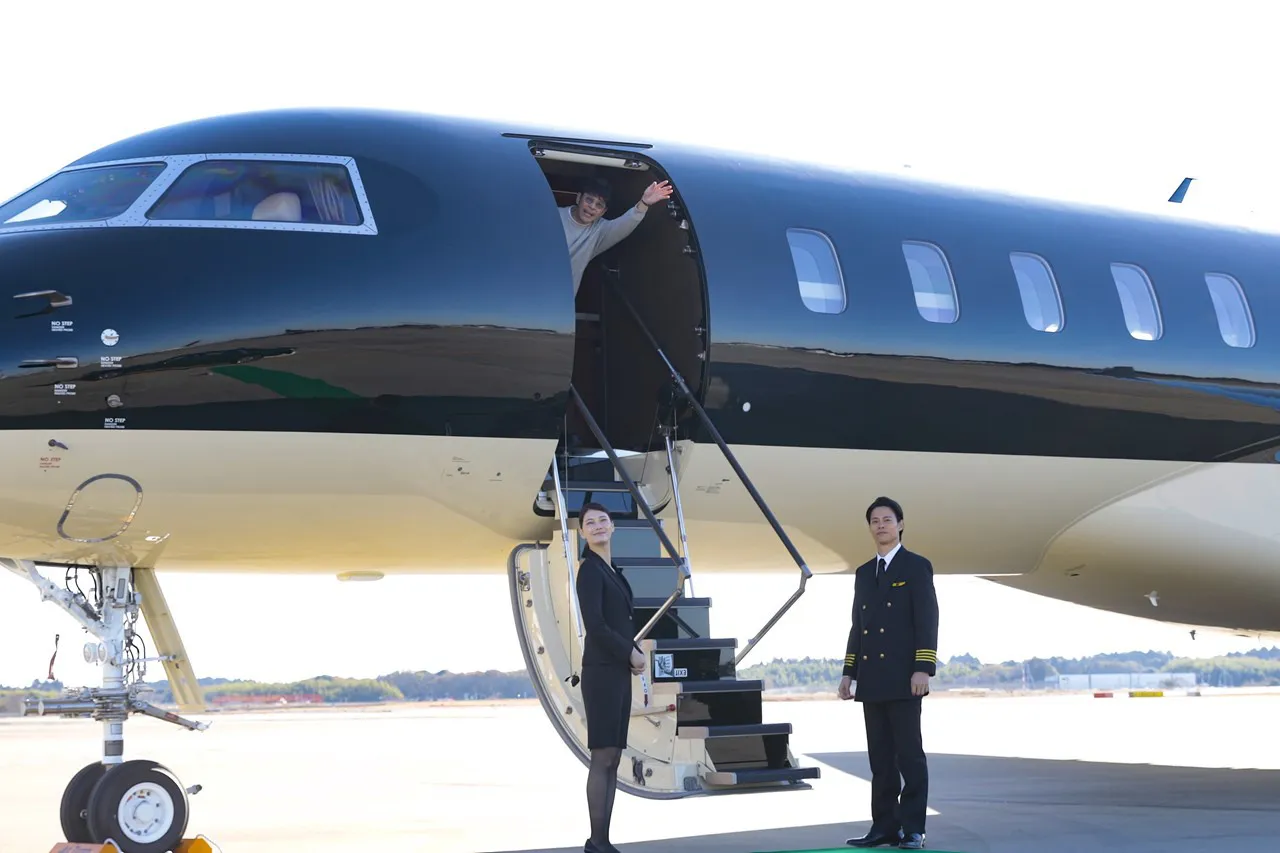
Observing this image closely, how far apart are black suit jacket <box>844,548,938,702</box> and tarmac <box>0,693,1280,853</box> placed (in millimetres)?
1165

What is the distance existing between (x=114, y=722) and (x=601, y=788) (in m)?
2.93

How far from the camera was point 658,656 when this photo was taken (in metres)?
9.45

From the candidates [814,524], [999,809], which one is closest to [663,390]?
[814,524]

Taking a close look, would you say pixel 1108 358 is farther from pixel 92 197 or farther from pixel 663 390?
pixel 92 197

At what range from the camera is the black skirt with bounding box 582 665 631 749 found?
27.6 feet

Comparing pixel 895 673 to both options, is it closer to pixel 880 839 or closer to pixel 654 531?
pixel 880 839

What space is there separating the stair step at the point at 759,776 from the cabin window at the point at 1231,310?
5811 millimetres

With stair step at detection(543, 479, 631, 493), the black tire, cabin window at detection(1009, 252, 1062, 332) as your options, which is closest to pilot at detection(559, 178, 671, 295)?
stair step at detection(543, 479, 631, 493)

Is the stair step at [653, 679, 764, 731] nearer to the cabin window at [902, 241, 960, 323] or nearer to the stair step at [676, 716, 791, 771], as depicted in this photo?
the stair step at [676, 716, 791, 771]

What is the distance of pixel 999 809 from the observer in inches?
474

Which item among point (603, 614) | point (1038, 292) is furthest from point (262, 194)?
point (1038, 292)

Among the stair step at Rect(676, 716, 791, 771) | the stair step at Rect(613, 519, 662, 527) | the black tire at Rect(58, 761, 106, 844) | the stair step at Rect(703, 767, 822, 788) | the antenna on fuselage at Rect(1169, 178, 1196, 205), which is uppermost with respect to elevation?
the antenna on fuselage at Rect(1169, 178, 1196, 205)

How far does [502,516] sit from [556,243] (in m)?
1.77

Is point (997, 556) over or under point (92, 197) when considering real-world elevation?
under
